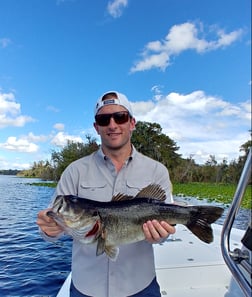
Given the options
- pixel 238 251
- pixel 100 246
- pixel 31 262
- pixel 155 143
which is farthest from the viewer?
pixel 155 143

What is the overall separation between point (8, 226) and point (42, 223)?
40.1 feet

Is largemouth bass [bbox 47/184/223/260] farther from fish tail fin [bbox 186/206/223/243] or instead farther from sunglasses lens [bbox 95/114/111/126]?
sunglasses lens [bbox 95/114/111/126]

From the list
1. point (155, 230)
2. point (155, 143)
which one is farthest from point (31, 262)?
point (155, 143)

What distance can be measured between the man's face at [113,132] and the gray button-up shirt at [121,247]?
12cm

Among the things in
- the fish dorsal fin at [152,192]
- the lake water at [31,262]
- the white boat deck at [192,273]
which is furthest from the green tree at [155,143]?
the fish dorsal fin at [152,192]

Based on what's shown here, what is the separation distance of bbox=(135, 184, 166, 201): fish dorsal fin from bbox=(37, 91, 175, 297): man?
111 mm

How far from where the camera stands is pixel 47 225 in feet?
7.00

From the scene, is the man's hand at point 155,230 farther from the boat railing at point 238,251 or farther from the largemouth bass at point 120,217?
the boat railing at point 238,251

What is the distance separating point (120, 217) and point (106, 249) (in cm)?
23

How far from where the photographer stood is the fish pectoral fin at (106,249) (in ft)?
6.86

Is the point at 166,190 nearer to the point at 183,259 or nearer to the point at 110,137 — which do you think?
the point at 110,137

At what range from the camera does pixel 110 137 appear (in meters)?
2.44

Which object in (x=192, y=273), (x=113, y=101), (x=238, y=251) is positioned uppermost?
(x=113, y=101)

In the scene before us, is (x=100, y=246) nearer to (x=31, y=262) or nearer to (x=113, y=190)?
(x=113, y=190)
